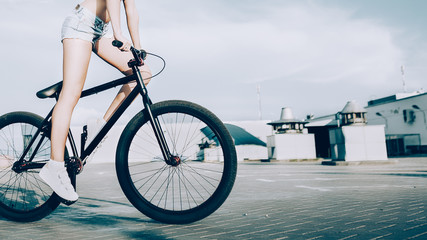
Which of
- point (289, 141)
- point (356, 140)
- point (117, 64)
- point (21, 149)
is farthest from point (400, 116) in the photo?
point (21, 149)

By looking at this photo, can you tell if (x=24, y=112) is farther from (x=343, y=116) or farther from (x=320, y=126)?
(x=320, y=126)

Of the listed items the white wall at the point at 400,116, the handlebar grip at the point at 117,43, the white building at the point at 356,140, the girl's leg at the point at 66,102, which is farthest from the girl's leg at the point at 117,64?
the white wall at the point at 400,116

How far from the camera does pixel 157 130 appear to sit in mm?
2748

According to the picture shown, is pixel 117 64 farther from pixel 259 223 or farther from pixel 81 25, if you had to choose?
pixel 259 223

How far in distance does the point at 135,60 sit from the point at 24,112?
130 centimetres

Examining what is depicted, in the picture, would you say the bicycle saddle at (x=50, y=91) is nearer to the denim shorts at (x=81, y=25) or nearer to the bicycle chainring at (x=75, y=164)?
the denim shorts at (x=81, y=25)

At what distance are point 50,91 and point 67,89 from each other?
0.95 feet

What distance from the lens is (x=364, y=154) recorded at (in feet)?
54.6

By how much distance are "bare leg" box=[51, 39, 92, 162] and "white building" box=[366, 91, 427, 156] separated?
3648 cm

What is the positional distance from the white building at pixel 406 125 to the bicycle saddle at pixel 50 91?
36427 millimetres

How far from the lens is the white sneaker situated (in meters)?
2.63

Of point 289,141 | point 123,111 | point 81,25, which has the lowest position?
point 123,111

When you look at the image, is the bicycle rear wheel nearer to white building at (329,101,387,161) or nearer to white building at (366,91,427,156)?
white building at (329,101,387,161)

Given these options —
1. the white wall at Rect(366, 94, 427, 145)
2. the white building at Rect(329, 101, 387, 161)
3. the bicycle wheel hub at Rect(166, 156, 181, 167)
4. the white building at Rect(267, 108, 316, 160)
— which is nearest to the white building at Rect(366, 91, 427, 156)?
the white wall at Rect(366, 94, 427, 145)
